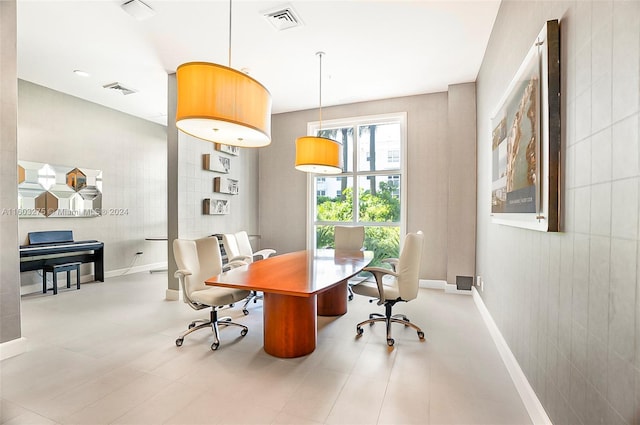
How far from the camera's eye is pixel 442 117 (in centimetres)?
494

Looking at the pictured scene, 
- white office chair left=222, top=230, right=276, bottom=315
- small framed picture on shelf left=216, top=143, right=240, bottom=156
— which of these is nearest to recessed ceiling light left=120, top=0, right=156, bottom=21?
small framed picture on shelf left=216, top=143, right=240, bottom=156

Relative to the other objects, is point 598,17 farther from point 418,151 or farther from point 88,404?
point 418,151

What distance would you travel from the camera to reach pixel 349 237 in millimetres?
4641

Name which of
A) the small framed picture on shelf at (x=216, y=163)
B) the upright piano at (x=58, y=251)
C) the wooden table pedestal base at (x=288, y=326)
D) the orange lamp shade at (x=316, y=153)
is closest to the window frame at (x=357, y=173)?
the small framed picture on shelf at (x=216, y=163)

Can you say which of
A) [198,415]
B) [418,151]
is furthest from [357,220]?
[198,415]

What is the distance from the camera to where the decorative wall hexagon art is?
463 cm

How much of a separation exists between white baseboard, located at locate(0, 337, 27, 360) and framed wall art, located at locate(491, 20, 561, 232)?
4.08 meters

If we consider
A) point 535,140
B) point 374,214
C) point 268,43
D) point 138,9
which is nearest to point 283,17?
point 268,43

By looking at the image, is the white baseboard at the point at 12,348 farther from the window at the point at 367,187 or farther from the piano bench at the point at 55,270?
the window at the point at 367,187

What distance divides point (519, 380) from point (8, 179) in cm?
433

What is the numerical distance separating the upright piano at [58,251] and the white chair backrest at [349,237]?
421 cm

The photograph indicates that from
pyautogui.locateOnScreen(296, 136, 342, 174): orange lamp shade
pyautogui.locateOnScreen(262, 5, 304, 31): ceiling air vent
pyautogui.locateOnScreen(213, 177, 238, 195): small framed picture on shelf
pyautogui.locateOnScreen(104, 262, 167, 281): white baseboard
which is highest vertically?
pyautogui.locateOnScreen(262, 5, 304, 31): ceiling air vent

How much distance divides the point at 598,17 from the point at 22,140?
21.6 ft

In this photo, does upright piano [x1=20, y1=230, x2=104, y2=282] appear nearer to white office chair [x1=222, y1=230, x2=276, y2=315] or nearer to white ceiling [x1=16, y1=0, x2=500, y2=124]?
white ceiling [x1=16, y1=0, x2=500, y2=124]
